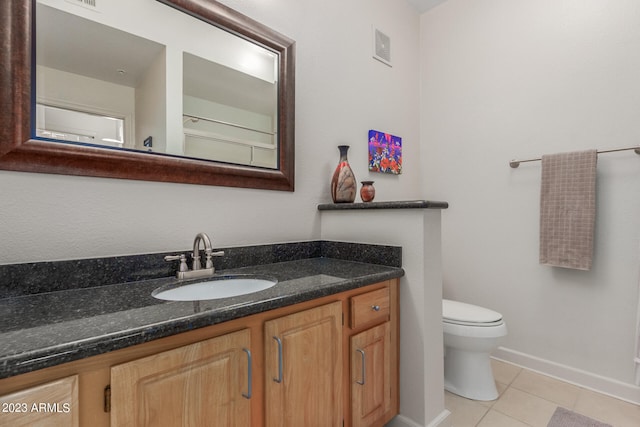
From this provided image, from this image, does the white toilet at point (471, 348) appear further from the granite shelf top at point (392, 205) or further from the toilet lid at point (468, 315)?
the granite shelf top at point (392, 205)

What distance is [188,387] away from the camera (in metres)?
0.77

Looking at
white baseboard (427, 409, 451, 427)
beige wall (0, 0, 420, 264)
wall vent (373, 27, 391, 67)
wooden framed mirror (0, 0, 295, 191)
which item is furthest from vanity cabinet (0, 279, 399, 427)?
wall vent (373, 27, 391, 67)

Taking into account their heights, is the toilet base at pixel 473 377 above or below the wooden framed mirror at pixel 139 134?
below

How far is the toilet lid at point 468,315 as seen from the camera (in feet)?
5.69

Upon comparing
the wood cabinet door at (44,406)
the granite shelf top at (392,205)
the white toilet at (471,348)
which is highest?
the granite shelf top at (392,205)

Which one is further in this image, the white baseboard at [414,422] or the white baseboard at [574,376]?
the white baseboard at [574,376]

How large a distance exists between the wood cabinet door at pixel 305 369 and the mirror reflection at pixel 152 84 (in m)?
0.83

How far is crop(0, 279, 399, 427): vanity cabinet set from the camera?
2.13 ft

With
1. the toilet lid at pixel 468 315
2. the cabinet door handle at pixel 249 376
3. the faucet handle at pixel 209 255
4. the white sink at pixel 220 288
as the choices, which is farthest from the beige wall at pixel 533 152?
the cabinet door handle at pixel 249 376

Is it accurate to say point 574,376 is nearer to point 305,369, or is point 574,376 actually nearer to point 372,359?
point 372,359

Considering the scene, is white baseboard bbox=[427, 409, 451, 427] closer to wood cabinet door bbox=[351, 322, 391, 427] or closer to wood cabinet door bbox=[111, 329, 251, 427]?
wood cabinet door bbox=[351, 322, 391, 427]

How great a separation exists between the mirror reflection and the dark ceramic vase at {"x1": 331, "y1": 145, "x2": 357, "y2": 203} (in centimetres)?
38

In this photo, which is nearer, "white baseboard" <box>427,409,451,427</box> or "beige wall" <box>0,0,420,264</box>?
"beige wall" <box>0,0,420,264</box>

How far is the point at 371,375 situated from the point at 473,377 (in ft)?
2.91
